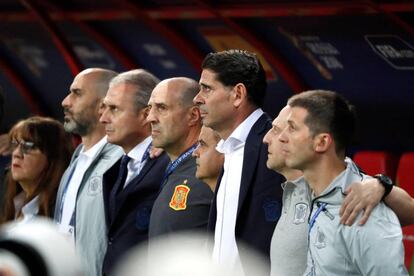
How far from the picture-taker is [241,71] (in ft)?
12.7

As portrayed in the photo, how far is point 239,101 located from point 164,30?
17.3ft

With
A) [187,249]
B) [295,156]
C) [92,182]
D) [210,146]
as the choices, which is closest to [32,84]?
[92,182]

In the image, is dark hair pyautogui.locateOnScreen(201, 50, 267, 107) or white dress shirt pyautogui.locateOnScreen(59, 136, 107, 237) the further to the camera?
white dress shirt pyautogui.locateOnScreen(59, 136, 107, 237)

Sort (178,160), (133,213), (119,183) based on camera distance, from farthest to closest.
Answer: (119,183) < (133,213) < (178,160)

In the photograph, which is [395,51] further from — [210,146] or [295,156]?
[295,156]

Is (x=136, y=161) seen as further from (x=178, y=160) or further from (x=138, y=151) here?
(x=178, y=160)

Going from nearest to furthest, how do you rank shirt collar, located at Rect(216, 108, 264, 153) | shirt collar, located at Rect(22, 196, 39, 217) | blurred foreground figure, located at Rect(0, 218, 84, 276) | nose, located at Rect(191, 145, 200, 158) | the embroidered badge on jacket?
blurred foreground figure, located at Rect(0, 218, 84, 276) < the embroidered badge on jacket < shirt collar, located at Rect(216, 108, 264, 153) < nose, located at Rect(191, 145, 200, 158) < shirt collar, located at Rect(22, 196, 39, 217)

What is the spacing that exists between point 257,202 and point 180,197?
0.53 m

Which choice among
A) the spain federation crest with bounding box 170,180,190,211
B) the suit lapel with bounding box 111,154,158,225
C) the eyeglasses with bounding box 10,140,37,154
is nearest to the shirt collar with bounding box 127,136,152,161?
the suit lapel with bounding box 111,154,158,225

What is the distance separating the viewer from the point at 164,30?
9.03m

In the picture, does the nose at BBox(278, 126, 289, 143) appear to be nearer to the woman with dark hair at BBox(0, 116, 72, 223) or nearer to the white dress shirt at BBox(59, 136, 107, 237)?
the white dress shirt at BBox(59, 136, 107, 237)

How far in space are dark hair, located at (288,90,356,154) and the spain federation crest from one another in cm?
99

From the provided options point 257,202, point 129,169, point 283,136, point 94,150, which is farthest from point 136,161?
point 283,136

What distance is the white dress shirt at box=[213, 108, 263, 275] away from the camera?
3672 mm
